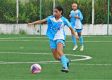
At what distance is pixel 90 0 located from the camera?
143 feet

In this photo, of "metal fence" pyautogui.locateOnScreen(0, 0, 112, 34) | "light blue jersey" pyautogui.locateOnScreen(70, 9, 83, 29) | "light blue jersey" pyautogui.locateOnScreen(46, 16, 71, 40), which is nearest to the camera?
"light blue jersey" pyautogui.locateOnScreen(46, 16, 71, 40)

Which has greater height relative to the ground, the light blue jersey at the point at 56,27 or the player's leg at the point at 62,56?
the light blue jersey at the point at 56,27

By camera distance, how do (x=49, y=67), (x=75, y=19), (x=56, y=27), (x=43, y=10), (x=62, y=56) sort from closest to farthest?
(x=62, y=56) → (x=56, y=27) → (x=49, y=67) → (x=75, y=19) → (x=43, y=10)

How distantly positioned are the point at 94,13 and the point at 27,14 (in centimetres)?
498

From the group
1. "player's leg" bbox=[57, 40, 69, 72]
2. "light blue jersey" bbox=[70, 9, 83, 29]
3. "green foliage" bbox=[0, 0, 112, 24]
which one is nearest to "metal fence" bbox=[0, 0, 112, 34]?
"green foliage" bbox=[0, 0, 112, 24]

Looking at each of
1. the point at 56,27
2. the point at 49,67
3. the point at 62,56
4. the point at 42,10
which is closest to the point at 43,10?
the point at 42,10

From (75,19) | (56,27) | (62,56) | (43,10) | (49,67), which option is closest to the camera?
(62,56)

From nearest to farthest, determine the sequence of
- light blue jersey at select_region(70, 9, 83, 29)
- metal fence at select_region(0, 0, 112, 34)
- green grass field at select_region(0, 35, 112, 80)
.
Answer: green grass field at select_region(0, 35, 112, 80) < light blue jersey at select_region(70, 9, 83, 29) < metal fence at select_region(0, 0, 112, 34)

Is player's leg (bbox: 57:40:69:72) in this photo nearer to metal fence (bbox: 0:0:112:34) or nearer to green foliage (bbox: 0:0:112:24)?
metal fence (bbox: 0:0:112:34)

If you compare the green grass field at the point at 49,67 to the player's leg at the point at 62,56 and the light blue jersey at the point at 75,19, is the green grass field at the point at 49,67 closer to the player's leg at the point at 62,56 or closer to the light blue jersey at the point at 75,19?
the player's leg at the point at 62,56

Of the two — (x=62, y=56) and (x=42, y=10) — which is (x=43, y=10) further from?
(x=62, y=56)

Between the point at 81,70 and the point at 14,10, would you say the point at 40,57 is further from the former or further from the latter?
the point at 14,10

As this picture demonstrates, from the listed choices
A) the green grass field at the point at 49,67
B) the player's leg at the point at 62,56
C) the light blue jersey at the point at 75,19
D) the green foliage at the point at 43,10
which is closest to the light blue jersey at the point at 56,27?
the player's leg at the point at 62,56

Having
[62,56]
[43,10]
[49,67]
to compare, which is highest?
[43,10]
